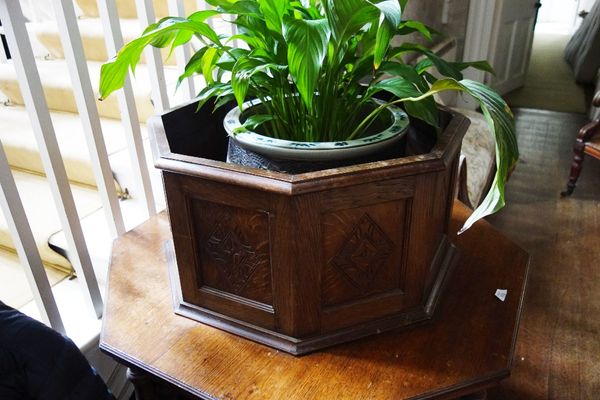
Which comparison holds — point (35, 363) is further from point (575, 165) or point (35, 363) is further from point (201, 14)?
point (575, 165)

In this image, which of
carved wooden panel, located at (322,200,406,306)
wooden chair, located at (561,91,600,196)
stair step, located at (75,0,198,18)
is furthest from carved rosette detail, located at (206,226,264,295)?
wooden chair, located at (561,91,600,196)

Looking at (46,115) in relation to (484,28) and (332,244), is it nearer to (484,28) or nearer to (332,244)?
(332,244)

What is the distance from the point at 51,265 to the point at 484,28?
8.79 ft

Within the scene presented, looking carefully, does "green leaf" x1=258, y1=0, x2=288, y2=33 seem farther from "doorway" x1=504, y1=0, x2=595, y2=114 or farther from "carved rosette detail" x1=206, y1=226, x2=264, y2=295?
"doorway" x1=504, y1=0, x2=595, y2=114

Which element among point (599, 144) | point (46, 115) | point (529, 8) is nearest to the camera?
point (46, 115)

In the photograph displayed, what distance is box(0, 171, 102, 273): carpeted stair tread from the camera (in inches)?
53.2

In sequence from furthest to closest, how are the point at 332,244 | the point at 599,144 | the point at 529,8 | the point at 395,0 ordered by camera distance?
1. the point at 529,8
2. the point at 599,144
3. the point at 332,244
4. the point at 395,0

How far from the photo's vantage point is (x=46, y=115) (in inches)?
35.0

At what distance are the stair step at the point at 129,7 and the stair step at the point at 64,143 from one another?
1.85 feet

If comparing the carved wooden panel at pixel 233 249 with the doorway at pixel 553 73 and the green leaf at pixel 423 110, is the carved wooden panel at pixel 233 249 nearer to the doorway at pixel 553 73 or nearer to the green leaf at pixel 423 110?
the green leaf at pixel 423 110

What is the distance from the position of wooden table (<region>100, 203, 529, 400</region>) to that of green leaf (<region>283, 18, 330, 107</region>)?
387mm

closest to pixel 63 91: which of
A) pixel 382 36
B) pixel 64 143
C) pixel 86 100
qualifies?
pixel 64 143

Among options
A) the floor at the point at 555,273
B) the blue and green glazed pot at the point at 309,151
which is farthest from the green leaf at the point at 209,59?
the floor at the point at 555,273

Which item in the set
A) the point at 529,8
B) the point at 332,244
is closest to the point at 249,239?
the point at 332,244
